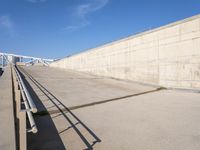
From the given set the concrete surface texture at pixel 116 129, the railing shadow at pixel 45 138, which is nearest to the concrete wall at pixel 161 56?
the concrete surface texture at pixel 116 129

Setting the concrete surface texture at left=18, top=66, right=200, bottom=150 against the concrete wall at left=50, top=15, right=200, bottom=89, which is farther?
the concrete wall at left=50, top=15, right=200, bottom=89

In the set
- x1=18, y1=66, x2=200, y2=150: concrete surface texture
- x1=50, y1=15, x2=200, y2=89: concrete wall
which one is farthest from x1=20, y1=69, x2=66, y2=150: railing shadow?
x1=50, y1=15, x2=200, y2=89: concrete wall

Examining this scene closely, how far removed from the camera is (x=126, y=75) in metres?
11.7

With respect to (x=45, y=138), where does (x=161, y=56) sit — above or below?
above

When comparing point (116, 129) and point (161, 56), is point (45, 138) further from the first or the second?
point (161, 56)

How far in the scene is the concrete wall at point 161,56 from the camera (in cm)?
782

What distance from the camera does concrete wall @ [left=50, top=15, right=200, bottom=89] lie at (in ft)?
25.7

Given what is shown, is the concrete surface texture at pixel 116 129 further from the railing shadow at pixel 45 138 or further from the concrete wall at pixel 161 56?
the concrete wall at pixel 161 56

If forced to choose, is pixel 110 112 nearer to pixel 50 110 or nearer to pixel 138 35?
pixel 50 110

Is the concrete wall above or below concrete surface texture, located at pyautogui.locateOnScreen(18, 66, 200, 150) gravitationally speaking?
above

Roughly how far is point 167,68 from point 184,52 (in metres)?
1.20

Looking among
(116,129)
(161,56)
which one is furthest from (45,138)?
(161,56)

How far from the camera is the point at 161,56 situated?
30.5ft

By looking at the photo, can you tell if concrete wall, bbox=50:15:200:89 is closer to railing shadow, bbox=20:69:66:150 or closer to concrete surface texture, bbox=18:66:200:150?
concrete surface texture, bbox=18:66:200:150
